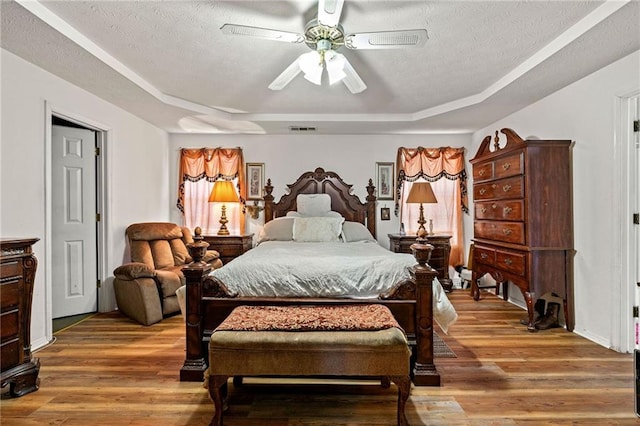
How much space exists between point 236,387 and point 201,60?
8.37ft

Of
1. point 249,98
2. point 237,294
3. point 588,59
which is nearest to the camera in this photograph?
point 237,294

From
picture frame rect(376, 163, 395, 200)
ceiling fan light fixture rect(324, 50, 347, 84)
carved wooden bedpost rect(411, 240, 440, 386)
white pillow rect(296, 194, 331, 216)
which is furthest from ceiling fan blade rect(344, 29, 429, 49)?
picture frame rect(376, 163, 395, 200)

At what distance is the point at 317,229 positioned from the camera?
435cm

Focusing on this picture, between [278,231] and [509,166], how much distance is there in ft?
9.04

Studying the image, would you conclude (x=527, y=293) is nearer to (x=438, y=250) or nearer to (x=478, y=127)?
(x=438, y=250)

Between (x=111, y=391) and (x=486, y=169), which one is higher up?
(x=486, y=169)

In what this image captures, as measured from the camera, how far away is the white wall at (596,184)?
285cm

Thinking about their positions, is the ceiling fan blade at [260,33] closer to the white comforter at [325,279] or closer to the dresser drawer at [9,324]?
the white comforter at [325,279]

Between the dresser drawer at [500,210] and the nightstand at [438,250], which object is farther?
the nightstand at [438,250]

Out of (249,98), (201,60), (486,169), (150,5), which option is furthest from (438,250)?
(150,5)

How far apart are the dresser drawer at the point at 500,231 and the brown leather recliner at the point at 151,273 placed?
10.8 feet

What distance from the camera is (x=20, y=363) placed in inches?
84.7

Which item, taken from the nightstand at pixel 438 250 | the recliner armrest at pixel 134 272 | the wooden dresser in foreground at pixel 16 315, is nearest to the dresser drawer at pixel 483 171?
the nightstand at pixel 438 250

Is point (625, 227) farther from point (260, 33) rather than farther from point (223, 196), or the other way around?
point (223, 196)
